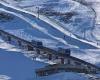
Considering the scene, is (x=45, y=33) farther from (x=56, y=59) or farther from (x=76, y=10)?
(x=76, y=10)

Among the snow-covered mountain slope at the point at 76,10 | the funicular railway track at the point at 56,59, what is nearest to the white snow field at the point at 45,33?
the snow-covered mountain slope at the point at 76,10

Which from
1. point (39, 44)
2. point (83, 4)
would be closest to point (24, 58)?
point (39, 44)

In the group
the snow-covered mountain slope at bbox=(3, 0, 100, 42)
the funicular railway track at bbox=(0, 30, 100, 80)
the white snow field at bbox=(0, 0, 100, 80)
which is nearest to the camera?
the funicular railway track at bbox=(0, 30, 100, 80)

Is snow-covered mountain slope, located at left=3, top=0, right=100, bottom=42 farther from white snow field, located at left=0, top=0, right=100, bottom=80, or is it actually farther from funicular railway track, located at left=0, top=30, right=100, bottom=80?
funicular railway track, located at left=0, top=30, right=100, bottom=80

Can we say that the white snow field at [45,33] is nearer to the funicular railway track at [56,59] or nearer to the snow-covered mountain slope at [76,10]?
the snow-covered mountain slope at [76,10]

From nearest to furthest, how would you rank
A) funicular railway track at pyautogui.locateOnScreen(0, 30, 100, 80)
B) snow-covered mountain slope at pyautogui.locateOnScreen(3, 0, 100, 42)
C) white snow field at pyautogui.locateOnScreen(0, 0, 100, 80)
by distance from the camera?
funicular railway track at pyautogui.locateOnScreen(0, 30, 100, 80), white snow field at pyautogui.locateOnScreen(0, 0, 100, 80), snow-covered mountain slope at pyautogui.locateOnScreen(3, 0, 100, 42)

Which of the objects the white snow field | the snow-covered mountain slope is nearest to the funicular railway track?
the white snow field

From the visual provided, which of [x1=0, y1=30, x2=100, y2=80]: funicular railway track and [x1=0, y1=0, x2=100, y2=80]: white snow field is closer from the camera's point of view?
[x1=0, y1=30, x2=100, y2=80]: funicular railway track

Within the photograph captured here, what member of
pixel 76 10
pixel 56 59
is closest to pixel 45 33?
pixel 56 59
